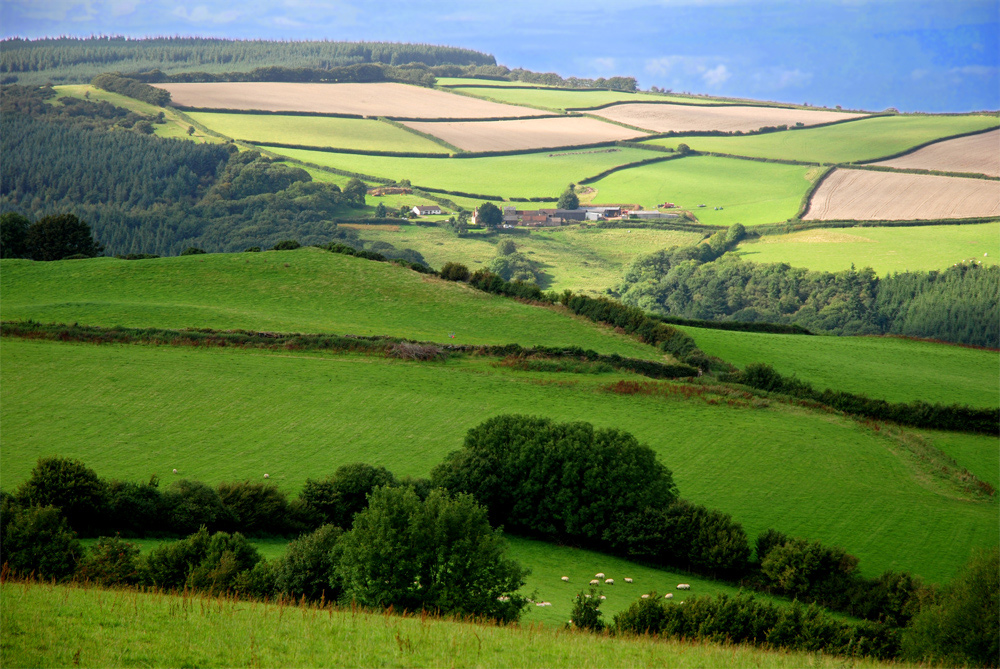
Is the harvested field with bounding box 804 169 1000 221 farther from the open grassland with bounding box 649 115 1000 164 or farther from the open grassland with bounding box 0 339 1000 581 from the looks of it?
the open grassland with bounding box 0 339 1000 581

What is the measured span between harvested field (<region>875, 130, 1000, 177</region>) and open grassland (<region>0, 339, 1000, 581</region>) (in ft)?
352

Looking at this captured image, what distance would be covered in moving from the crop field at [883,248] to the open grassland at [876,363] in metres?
47.5

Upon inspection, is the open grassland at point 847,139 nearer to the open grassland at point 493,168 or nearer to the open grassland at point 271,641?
the open grassland at point 493,168

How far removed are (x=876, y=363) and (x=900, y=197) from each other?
267 feet

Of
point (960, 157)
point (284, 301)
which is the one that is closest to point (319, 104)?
point (960, 157)

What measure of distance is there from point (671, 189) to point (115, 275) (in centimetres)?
10883

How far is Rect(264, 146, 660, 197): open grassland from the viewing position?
152500 millimetres

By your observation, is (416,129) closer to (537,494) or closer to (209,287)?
(209,287)

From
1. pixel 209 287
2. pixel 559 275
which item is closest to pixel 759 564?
pixel 209 287

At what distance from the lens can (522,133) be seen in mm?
178875

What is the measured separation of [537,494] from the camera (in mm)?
35594

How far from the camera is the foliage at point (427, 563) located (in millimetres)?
22172

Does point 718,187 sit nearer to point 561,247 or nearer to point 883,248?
point 561,247

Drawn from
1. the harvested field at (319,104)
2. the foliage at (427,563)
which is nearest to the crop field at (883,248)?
the harvested field at (319,104)
